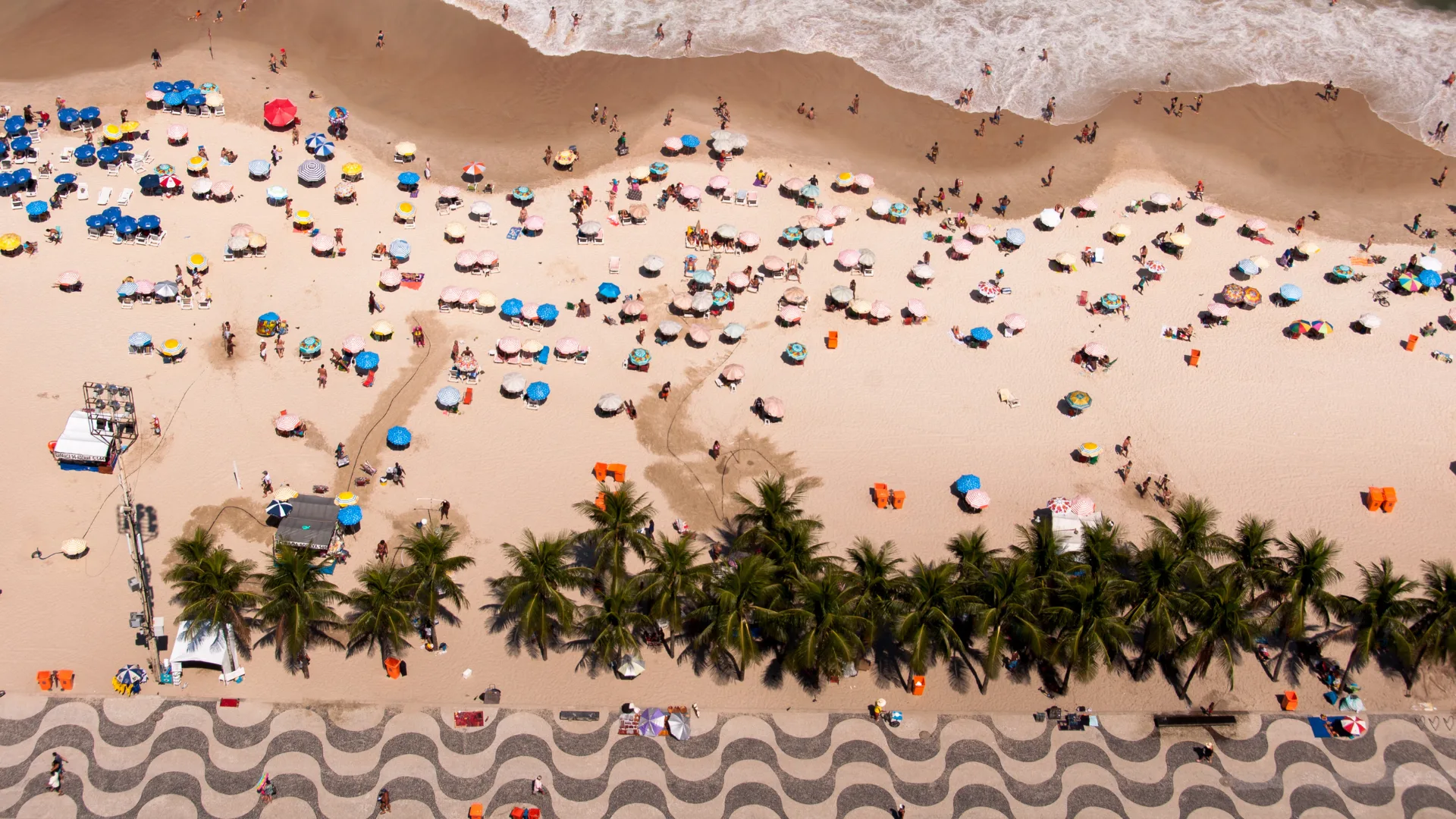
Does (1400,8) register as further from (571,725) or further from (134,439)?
(134,439)

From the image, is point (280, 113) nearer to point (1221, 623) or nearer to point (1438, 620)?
point (1221, 623)

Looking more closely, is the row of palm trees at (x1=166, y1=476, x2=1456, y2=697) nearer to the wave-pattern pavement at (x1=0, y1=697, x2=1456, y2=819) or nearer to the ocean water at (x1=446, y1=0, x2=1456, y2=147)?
the wave-pattern pavement at (x1=0, y1=697, x2=1456, y2=819)

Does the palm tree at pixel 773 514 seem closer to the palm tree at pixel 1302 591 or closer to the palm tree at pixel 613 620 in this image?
the palm tree at pixel 613 620

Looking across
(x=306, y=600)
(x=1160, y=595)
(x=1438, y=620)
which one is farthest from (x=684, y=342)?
(x=1438, y=620)

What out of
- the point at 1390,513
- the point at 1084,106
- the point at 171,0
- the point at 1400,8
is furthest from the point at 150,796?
the point at 1400,8

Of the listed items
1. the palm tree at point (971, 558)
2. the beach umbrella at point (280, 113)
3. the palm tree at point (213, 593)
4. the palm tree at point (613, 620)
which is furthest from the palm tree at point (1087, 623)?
the beach umbrella at point (280, 113)
